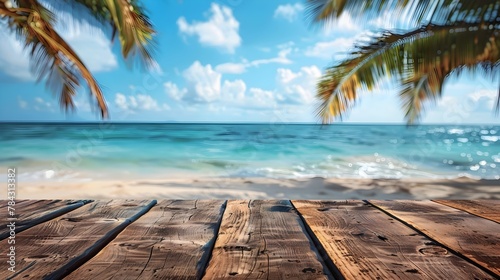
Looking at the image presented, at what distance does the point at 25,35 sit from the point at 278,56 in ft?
74.9

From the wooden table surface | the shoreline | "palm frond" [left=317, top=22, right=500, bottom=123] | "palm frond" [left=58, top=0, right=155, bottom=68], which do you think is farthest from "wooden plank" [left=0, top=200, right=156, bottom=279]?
the shoreline

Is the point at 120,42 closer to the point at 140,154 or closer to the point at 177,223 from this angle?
the point at 177,223

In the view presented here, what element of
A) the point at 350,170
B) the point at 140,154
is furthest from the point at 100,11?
the point at 140,154

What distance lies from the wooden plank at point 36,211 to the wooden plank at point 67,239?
29 mm

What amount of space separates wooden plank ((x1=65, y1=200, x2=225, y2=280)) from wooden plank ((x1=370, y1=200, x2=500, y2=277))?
517 millimetres

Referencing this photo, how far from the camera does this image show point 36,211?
1.29m

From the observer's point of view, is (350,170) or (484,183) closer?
(484,183)

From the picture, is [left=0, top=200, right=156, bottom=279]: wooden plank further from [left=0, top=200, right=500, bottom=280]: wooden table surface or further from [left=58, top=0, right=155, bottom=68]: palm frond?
[left=58, top=0, right=155, bottom=68]: palm frond

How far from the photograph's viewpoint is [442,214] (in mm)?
1279

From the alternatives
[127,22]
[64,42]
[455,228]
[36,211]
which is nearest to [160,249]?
[36,211]

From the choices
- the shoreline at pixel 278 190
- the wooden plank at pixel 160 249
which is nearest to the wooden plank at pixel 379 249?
the wooden plank at pixel 160 249

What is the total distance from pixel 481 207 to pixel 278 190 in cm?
475

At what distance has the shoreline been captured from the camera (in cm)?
561

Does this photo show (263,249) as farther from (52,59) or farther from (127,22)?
(52,59)
